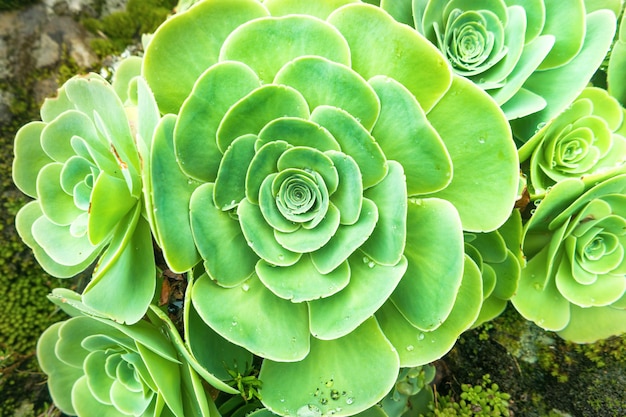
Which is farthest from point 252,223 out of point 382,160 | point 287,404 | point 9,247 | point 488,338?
point 9,247

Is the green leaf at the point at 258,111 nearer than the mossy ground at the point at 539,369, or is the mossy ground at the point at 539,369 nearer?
the green leaf at the point at 258,111

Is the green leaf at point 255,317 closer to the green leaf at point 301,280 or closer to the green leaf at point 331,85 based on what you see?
the green leaf at point 301,280

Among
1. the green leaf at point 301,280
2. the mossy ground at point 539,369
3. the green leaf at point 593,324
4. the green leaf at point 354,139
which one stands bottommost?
the mossy ground at point 539,369

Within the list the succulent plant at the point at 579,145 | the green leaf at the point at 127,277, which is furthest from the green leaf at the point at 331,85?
the succulent plant at the point at 579,145

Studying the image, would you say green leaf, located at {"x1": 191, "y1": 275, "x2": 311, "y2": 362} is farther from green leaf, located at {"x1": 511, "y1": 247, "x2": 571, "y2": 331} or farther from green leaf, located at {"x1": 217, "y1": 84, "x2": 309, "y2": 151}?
green leaf, located at {"x1": 511, "y1": 247, "x2": 571, "y2": 331}

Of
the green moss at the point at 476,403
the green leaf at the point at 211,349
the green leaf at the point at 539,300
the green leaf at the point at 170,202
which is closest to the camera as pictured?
the green leaf at the point at 170,202

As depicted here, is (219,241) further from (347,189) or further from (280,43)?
(280,43)

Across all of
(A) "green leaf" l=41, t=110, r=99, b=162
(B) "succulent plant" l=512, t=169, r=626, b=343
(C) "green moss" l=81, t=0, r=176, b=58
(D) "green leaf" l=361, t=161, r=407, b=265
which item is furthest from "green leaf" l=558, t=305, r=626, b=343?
(C) "green moss" l=81, t=0, r=176, b=58

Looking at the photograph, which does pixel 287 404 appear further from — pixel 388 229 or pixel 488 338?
pixel 488 338
